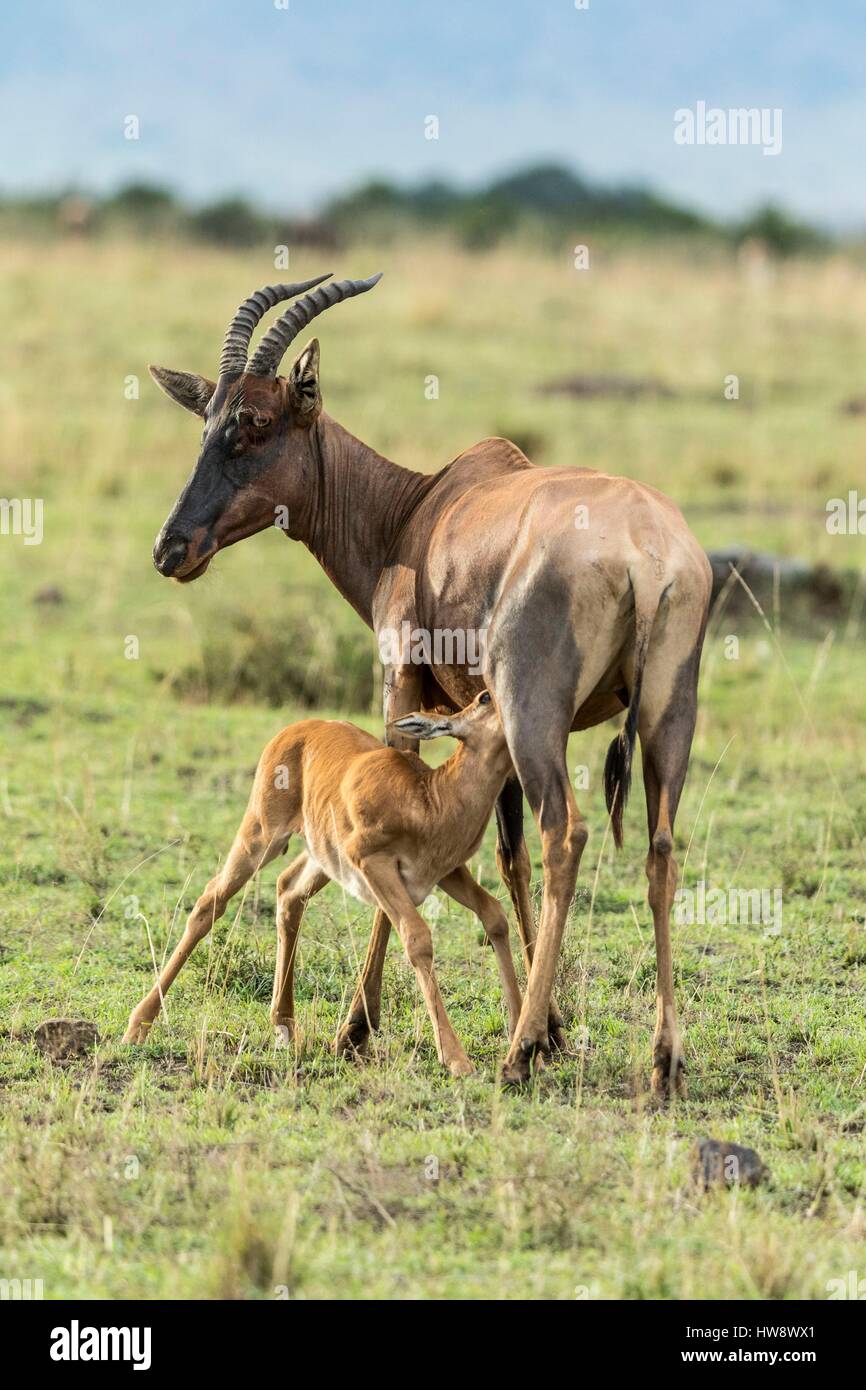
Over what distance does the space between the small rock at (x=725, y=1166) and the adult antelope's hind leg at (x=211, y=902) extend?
1.99m

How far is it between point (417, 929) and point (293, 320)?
244 centimetres

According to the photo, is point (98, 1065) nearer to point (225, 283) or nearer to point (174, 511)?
point (174, 511)

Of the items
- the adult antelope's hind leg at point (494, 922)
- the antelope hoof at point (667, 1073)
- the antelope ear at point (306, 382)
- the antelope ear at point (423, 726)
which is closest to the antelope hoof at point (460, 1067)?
the adult antelope's hind leg at point (494, 922)

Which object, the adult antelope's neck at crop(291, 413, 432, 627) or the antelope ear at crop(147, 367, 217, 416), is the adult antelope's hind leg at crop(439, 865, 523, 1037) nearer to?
the adult antelope's neck at crop(291, 413, 432, 627)

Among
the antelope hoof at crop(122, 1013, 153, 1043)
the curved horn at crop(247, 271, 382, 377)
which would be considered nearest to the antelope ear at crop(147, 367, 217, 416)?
the curved horn at crop(247, 271, 382, 377)

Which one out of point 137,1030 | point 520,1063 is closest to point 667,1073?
point 520,1063

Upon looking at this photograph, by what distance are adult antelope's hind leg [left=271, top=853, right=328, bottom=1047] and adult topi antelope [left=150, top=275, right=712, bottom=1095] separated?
87 mm

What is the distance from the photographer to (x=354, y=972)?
7.84m

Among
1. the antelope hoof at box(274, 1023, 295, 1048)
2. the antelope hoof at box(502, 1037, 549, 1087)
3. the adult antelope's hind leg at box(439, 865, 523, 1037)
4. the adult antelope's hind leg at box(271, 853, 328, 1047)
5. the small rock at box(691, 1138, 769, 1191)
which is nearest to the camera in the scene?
the small rock at box(691, 1138, 769, 1191)

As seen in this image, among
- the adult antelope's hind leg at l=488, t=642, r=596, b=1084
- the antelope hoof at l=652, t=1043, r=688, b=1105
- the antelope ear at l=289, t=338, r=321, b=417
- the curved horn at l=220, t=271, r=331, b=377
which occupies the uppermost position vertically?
the curved horn at l=220, t=271, r=331, b=377

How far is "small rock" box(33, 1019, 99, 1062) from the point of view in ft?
22.7

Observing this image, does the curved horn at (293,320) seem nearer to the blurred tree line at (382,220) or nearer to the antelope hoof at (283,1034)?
the antelope hoof at (283,1034)

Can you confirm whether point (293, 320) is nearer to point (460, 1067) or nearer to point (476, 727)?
point (476, 727)
